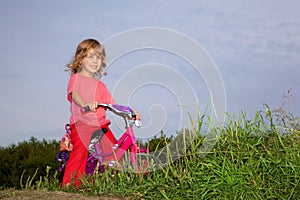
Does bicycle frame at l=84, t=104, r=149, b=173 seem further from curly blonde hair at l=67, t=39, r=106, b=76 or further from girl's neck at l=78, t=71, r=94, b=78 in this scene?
curly blonde hair at l=67, t=39, r=106, b=76

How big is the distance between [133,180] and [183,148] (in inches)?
29.9

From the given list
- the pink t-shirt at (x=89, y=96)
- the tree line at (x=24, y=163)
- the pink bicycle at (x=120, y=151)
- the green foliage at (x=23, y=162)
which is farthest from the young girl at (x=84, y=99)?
the green foliage at (x=23, y=162)

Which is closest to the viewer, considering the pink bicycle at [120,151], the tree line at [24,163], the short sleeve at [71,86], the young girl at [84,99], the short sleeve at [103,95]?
the pink bicycle at [120,151]

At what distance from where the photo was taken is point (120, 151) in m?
5.83

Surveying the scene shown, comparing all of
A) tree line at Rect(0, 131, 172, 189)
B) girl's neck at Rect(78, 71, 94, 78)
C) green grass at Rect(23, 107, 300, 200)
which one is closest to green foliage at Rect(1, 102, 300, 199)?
green grass at Rect(23, 107, 300, 200)

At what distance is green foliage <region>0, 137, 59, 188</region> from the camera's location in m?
8.18

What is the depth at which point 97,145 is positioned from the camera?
597 centimetres

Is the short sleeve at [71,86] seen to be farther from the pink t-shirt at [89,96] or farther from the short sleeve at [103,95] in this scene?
the short sleeve at [103,95]

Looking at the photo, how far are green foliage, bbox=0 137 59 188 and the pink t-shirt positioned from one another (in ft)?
8.26

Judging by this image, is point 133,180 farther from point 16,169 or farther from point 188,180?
point 16,169

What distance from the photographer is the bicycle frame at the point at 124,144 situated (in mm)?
5680

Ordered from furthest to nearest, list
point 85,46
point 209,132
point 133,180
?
point 85,46
point 209,132
point 133,180

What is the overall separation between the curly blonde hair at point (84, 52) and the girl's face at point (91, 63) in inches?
1.6

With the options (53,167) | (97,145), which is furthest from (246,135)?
(53,167)
